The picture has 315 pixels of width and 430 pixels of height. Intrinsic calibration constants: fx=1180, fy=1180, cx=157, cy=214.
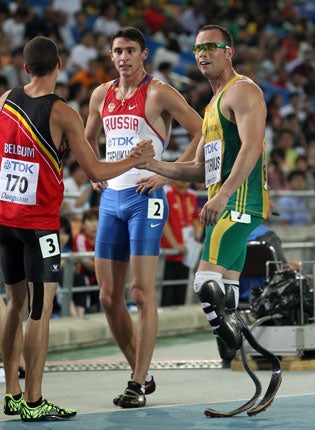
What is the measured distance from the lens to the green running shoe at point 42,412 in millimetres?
7156

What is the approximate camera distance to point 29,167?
7.25 m

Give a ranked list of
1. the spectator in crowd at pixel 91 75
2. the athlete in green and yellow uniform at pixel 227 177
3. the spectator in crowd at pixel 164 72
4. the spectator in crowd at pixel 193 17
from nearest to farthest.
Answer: the athlete in green and yellow uniform at pixel 227 177, the spectator in crowd at pixel 91 75, the spectator in crowd at pixel 164 72, the spectator in crowd at pixel 193 17

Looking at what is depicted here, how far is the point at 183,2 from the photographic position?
26125mm

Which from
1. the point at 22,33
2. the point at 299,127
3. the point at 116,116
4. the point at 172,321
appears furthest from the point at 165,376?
the point at 299,127

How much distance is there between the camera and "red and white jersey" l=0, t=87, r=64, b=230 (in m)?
7.24

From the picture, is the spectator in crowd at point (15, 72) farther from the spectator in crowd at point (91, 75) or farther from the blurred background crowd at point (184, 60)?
the spectator in crowd at point (91, 75)

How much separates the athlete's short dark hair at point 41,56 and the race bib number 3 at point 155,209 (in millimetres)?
1327

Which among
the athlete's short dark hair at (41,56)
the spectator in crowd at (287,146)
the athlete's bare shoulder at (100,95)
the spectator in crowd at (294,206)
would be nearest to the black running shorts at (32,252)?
the athlete's short dark hair at (41,56)

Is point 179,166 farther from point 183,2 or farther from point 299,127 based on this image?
point 183,2

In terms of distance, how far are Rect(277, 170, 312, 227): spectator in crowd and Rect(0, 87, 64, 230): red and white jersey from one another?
9813mm

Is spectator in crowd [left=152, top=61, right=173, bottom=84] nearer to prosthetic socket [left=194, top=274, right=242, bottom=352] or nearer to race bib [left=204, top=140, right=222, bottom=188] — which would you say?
race bib [left=204, top=140, right=222, bottom=188]

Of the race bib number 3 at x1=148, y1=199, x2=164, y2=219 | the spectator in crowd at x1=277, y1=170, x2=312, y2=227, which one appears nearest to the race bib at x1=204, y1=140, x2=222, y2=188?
the race bib number 3 at x1=148, y1=199, x2=164, y2=219

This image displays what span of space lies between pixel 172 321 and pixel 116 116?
17.0 ft

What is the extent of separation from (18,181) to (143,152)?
0.86 m
